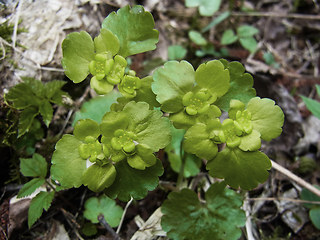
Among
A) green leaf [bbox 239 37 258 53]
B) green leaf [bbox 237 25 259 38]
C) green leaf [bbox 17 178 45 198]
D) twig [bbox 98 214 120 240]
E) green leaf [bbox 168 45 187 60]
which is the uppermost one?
green leaf [bbox 17 178 45 198]

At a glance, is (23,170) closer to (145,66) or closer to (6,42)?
(6,42)

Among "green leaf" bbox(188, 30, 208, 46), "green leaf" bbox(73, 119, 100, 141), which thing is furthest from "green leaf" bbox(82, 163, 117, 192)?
"green leaf" bbox(188, 30, 208, 46)

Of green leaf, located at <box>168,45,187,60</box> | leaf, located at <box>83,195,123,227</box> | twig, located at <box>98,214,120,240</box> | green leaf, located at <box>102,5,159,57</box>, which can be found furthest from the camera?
green leaf, located at <box>168,45,187,60</box>

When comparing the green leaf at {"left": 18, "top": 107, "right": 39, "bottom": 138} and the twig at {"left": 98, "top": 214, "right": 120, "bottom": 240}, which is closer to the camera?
the twig at {"left": 98, "top": 214, "right": 120, "bottom": 240}

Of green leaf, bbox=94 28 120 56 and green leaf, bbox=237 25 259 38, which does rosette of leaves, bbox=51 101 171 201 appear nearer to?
green leaf, bbox=94 28 120 56

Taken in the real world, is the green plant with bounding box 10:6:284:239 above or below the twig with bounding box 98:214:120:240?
above

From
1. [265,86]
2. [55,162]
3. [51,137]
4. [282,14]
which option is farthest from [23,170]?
[282,14]

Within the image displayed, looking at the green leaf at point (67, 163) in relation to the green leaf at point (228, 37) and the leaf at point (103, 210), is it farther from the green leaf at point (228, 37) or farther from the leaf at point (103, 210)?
the green leaf at point (228, 37)
